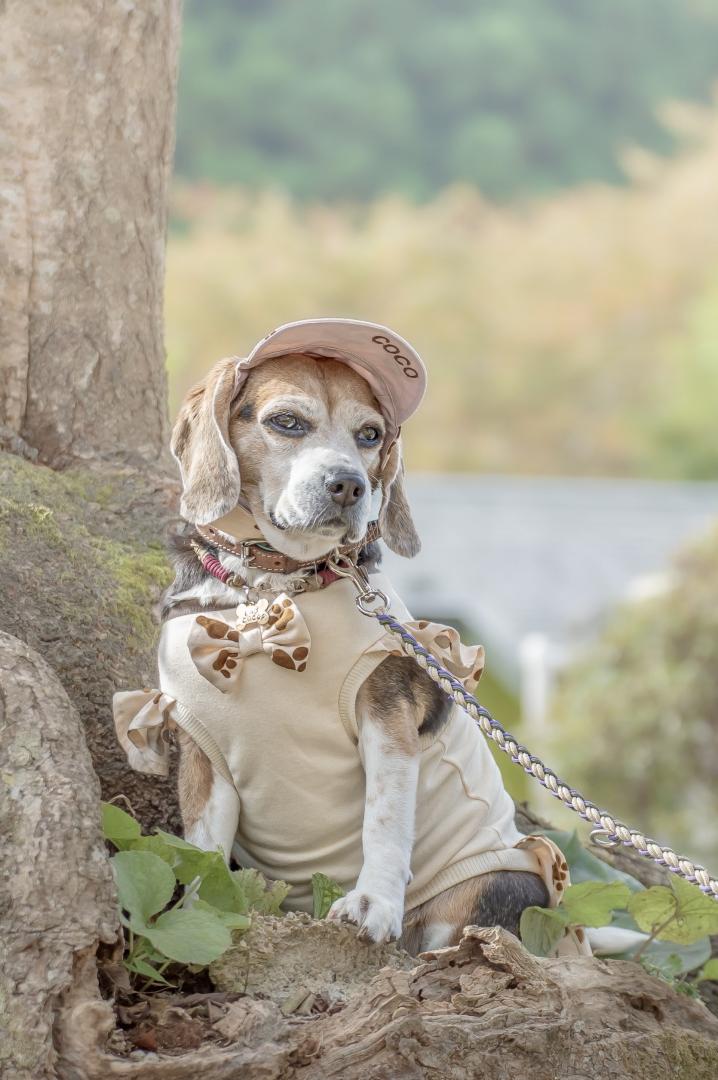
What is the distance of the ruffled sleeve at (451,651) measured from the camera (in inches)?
142

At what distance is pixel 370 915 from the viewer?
3.21 meters

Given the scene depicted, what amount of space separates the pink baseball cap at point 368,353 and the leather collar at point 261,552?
30 centimetres

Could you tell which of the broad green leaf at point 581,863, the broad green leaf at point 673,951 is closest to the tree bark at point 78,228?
the broad green leaf at point 581,863

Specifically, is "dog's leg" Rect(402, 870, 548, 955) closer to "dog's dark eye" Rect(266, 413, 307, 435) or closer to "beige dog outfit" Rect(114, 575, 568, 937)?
"beige dog outfit" Rect(114, 575, 568, 937)

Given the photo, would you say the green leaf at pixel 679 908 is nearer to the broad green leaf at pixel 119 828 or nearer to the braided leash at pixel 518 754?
the braided leash at pixel 518 754

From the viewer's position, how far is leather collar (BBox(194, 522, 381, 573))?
11.5 feet

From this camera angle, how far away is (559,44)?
145 feet

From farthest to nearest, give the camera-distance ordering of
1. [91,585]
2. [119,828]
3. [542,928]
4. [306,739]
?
[91,585], [542,928], [306,739], [119,828]

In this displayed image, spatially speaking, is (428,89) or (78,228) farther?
(428,89)

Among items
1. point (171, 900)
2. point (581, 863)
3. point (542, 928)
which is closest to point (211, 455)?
point (171, 900)

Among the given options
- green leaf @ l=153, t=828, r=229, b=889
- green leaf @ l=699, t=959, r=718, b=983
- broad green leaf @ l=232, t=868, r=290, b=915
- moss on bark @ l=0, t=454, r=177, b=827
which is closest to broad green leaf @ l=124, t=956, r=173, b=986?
green leaf @ l=153, t=828, r=229, b=889

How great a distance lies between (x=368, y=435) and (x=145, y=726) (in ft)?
2.97

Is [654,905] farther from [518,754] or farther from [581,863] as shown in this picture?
[581,863]

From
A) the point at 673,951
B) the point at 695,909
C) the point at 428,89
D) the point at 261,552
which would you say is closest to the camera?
the point at 261,552
